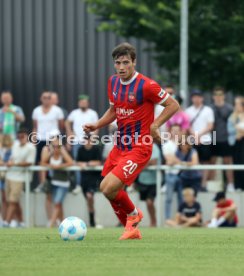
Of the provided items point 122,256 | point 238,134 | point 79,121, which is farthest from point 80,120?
point 122,256

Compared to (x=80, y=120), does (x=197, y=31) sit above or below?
above

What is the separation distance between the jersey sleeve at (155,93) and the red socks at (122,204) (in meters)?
1.18

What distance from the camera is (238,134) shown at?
18.5 meters

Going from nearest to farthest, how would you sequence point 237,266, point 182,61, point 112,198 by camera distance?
point 237,266, point 112,198, point 182,61

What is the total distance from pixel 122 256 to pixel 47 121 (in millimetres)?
10412

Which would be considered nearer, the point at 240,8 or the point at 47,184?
the point at 47,184

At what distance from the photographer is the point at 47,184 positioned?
739 inches

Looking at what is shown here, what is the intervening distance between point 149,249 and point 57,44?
58.3 ft

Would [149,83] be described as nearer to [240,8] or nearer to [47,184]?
[47,184]

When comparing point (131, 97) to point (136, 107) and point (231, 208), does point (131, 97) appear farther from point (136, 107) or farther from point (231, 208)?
point (231, 208)

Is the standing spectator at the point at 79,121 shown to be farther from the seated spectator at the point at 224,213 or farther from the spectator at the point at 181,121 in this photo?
the seated spectator at the point at 224,213

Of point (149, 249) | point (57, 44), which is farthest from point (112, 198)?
point (57, 44)

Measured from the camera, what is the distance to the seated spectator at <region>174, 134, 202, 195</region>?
18109mm

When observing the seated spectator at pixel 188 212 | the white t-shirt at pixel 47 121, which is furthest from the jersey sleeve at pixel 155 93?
the white t-shirt at pixel 47 121
